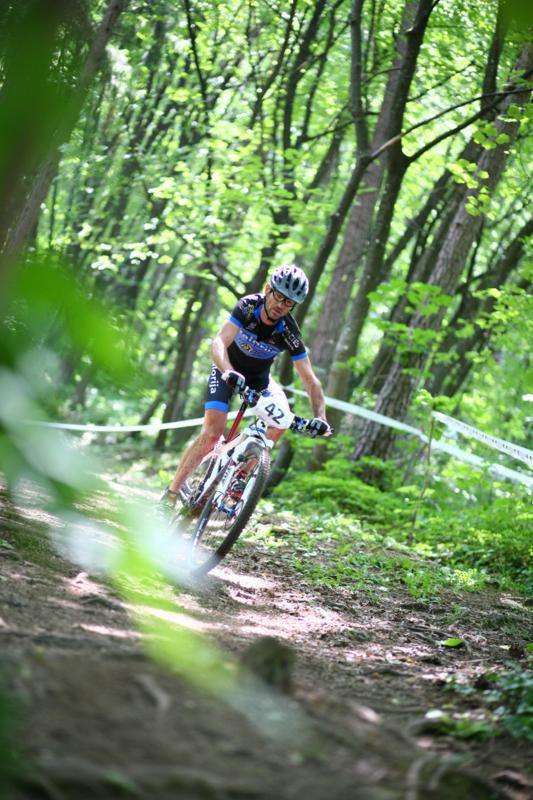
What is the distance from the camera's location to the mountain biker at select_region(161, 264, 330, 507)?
19.7 ft

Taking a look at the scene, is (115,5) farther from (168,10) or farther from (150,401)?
(150,401)

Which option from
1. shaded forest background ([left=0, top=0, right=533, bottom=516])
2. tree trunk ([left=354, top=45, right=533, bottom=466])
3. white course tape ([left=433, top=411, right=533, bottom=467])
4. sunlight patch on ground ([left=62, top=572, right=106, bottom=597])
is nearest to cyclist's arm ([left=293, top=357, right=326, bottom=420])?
shaded forest background ([left=0, top=0, right=533, bottom=516])

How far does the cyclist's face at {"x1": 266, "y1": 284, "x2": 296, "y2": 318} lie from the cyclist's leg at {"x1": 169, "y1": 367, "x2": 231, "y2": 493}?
0.61 m

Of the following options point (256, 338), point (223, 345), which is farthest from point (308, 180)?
point (223, 345)

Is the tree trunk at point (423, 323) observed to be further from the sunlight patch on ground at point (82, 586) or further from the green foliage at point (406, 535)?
the sunlight patch on ground at point (82, 586)

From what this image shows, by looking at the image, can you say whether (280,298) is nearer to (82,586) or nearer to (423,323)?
(82,586)

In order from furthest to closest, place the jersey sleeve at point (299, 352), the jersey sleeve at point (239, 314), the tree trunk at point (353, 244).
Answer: the tree trunk at point (353, 244), the jersey sleeve at point (299, 352), the jersey sleeve at point (239, 314)

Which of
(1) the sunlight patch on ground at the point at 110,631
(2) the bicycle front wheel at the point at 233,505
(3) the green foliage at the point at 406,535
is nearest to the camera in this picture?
(1) the sunlight patch on ground at the point at 110,631

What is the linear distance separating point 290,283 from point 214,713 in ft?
12.7

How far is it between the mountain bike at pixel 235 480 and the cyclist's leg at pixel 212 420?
0.37 feet

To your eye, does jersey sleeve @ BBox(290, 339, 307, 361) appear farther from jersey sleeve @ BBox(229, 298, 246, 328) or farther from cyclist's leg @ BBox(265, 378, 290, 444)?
jersey sleeve @ BBox(229, 298, 246, 328)

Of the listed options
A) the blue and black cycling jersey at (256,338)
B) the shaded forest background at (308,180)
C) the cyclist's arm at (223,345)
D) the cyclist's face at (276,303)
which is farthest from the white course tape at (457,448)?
the cyclist's arm at (223,345)

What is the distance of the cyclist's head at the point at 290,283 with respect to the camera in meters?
5.96

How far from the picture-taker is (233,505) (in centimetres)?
595
